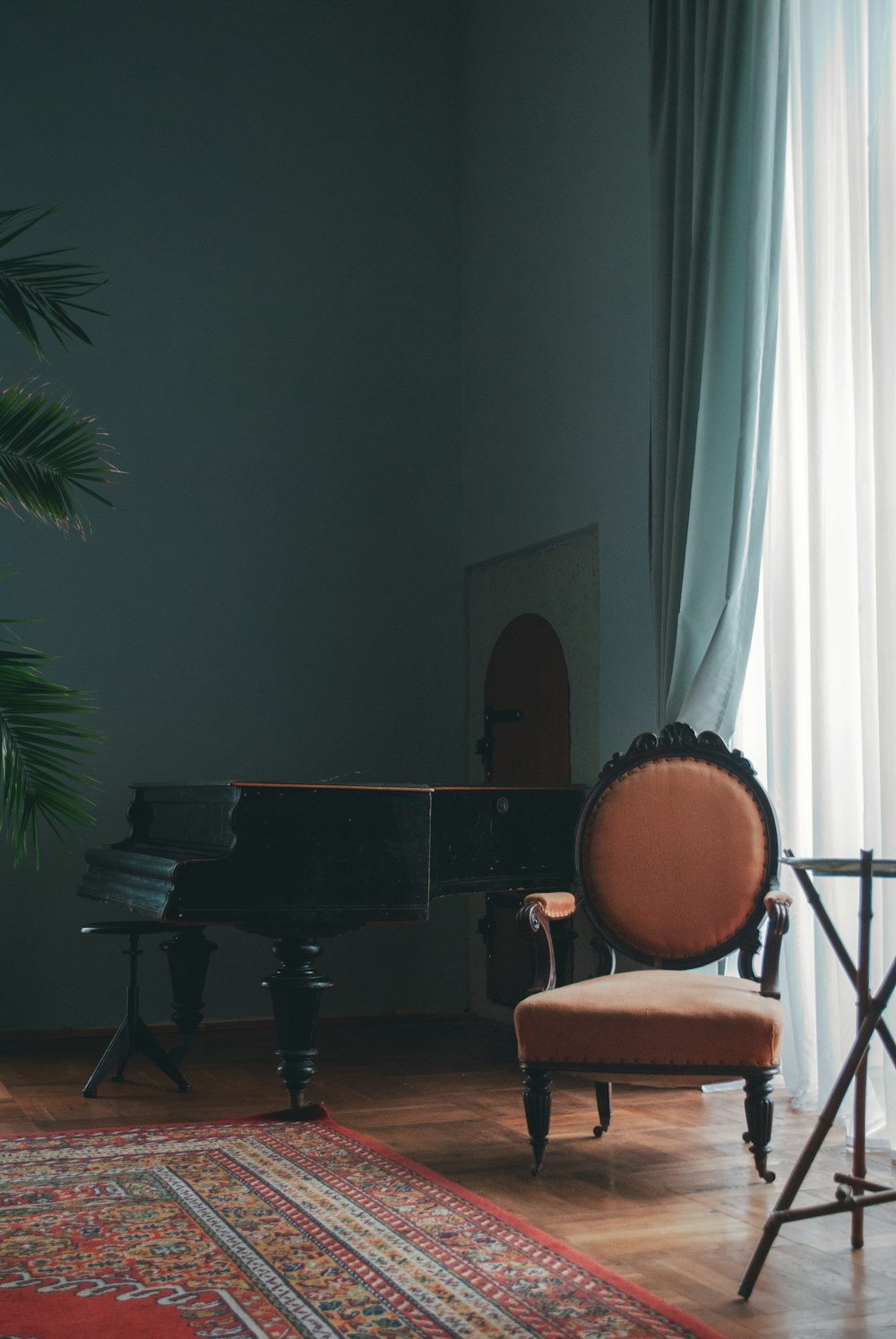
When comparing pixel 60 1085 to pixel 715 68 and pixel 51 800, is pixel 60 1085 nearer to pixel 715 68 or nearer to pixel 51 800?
pixel 51 800

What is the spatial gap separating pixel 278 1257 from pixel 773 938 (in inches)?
52.9

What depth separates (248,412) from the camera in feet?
19.8

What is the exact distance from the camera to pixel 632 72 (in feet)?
16.7

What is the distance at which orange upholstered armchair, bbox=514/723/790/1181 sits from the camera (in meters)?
3.04

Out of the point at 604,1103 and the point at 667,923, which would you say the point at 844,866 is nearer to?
the point at 667,923

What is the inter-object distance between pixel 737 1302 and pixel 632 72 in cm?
429

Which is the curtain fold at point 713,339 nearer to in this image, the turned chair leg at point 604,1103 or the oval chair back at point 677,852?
the oval chair back at point 677,852

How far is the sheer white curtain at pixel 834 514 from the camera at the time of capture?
3.62 meters

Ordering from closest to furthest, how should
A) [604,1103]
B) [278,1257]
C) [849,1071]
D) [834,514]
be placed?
1. [849,1071]
2. [278,1257]
3. [604,1103]
4. [834,514]

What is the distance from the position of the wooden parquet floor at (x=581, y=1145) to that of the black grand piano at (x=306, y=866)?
1.01ft

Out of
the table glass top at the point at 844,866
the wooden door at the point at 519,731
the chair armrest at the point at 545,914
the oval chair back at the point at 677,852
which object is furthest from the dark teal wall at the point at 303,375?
the table glass top at the point at 844,866

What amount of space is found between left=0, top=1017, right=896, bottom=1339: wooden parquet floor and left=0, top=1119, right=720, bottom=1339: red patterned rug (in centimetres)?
15

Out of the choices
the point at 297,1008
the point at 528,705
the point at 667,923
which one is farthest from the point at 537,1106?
the point at 528,705

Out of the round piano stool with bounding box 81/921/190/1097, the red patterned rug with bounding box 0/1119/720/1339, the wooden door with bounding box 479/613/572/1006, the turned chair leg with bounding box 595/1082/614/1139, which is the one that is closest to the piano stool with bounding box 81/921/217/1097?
the round piano stool with bounding box 81/921/190/1097
